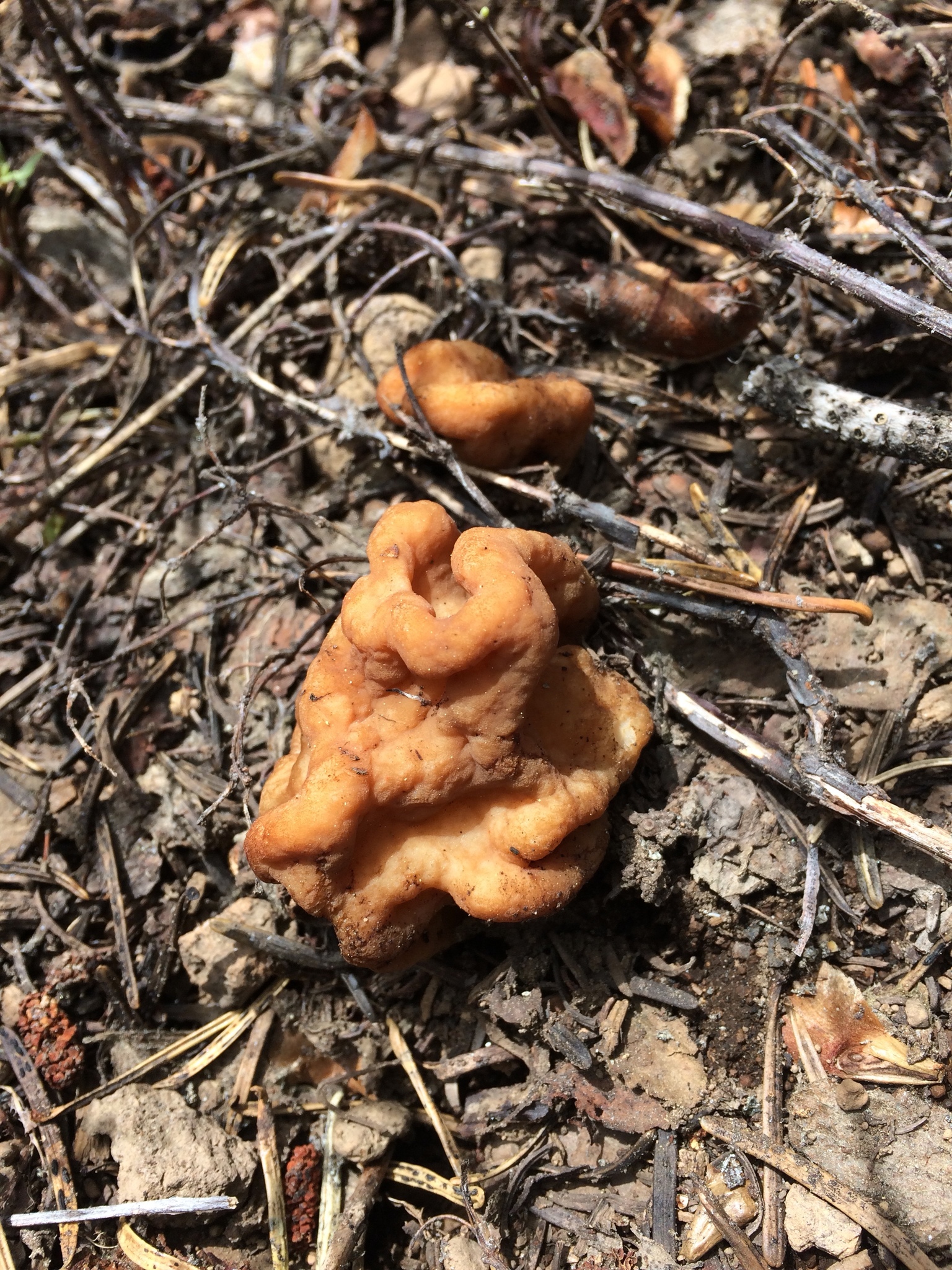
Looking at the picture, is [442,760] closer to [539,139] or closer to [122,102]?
[539,139]

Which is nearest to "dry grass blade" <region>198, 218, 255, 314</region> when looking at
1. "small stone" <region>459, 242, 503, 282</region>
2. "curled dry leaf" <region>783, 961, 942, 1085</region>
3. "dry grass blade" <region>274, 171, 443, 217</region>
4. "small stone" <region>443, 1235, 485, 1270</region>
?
"dry grass blade" <region>274, 171, 443, 217</region>

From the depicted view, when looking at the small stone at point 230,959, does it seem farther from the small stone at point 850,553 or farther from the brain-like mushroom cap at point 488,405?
the small stone at point 850,553

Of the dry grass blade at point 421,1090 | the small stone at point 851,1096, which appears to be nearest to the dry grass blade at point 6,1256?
the dry grass blade at point 421,1090

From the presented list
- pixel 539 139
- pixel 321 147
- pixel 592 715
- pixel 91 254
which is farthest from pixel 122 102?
pixel 592 715

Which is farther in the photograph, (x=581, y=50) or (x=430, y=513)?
(x=581, y=50)

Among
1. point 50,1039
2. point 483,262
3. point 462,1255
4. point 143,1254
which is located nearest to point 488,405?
point 483,262

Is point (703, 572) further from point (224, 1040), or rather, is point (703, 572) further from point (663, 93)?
point (224, 1040)
